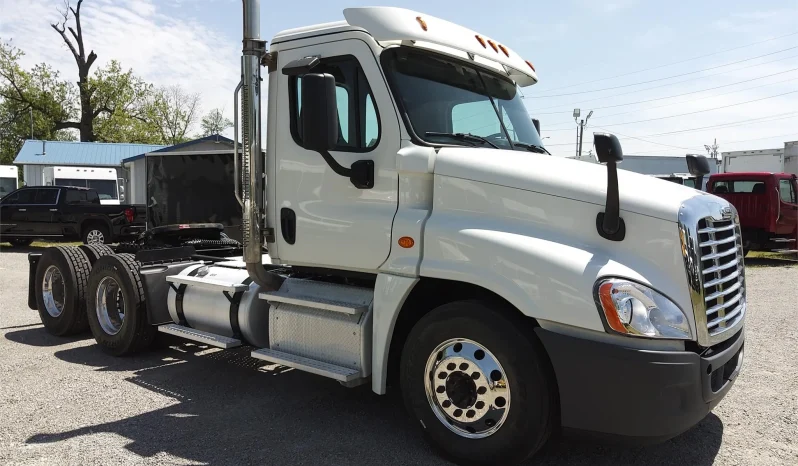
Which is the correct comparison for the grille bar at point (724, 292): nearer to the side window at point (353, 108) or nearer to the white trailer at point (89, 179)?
the side window at point (353, 108)

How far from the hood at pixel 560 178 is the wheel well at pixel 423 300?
0.66 m

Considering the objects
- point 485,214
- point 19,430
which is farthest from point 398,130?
point 19,430

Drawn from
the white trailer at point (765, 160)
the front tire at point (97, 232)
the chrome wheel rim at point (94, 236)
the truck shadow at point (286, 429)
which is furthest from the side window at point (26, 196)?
the white trailer at point (765, 160)

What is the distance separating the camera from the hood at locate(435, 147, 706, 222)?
3271mm

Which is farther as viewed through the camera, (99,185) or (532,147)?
(99,185)

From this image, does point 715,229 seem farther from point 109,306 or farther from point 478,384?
point 109,306

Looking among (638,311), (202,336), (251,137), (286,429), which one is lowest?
(286,429)

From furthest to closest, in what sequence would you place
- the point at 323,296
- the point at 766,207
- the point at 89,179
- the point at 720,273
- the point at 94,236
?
the point at 89,179 → the point at 94,236 → the point at 766,207 → the point at 323,296 → the point at 720,273

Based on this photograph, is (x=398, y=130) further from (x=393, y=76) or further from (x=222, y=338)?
(x=222, y=338)

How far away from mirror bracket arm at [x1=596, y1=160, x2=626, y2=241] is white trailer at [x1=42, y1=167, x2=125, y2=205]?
77.6ft

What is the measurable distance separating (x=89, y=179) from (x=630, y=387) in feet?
82.6

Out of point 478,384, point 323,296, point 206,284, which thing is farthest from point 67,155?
point 478,384

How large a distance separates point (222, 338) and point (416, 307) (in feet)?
6.60

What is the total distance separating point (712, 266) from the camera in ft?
10.8
